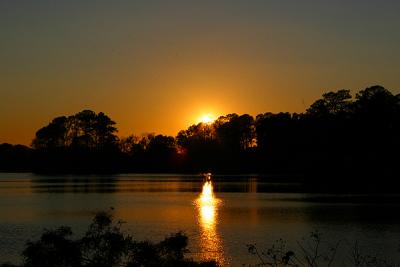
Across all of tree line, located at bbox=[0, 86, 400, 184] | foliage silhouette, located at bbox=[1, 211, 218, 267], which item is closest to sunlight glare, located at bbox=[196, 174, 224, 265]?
foliage silhouette, located at bbox=[1, 211, 218, 267]

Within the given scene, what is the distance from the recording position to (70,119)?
152 meters

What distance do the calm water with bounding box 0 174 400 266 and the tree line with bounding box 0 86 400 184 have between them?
35631 millimetres

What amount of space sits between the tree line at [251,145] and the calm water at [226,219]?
1403 inches

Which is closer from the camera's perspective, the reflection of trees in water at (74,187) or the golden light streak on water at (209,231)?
the golden light streak on water at (209,231)

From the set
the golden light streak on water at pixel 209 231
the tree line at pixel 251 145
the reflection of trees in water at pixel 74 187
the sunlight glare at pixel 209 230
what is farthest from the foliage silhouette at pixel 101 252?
the tree line at pixel 251 145

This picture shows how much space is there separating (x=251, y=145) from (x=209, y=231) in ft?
368

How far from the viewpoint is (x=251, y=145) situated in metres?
144

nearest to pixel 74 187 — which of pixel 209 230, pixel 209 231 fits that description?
pixel 209 230

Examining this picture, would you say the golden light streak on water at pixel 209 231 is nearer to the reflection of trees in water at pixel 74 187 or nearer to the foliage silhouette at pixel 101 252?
the foliage silhouette at pixel 101 252

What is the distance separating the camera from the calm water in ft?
91.6

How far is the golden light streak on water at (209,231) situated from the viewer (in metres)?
24.8

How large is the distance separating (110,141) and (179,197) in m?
91.6

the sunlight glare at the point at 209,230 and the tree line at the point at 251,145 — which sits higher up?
the tree line at the point at 251,145

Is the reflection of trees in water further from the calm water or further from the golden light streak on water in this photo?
the golden light streak on water
